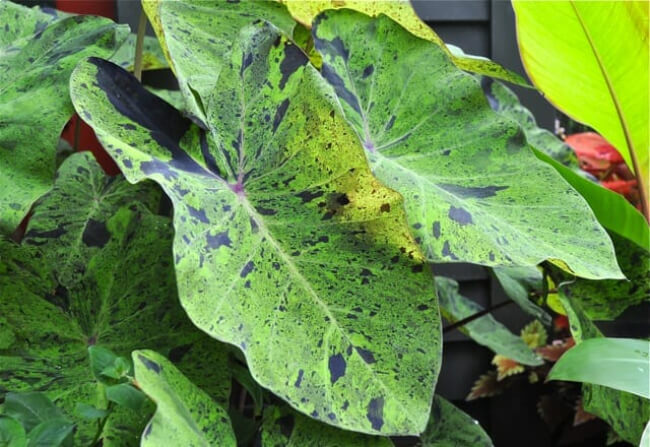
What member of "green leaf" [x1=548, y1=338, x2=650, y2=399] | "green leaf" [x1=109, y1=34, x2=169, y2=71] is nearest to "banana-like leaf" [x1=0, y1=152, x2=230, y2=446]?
"green leaf" [x1=548, y1=338, x2=650, y2=399]

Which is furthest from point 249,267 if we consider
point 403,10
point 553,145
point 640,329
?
point 640,329

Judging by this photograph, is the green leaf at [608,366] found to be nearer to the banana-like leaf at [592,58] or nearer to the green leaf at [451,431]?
the green leaf at [451,431]

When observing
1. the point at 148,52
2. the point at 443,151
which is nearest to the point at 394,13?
the point at 443,151

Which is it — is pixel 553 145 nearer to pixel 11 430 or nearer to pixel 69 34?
pixel 69 34

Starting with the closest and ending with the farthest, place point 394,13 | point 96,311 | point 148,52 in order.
A: point 96,311 < point 394,13 < point 148,52

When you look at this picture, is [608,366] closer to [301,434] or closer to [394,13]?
[301,434]

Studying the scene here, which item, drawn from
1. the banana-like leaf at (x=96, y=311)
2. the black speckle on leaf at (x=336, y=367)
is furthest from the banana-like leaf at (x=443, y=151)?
the banana-like leaf at (x=96, y=311)
